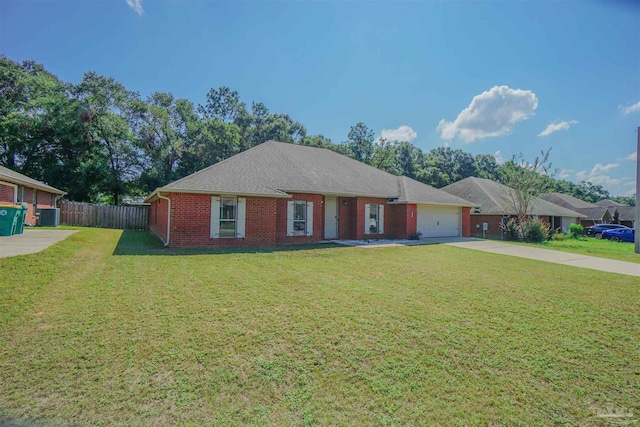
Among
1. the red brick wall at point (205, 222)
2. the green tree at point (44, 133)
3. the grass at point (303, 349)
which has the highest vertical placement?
the green tree at point (44, 133)

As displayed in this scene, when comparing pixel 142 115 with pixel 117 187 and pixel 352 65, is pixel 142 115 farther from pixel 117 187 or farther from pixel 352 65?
pixel 352 65

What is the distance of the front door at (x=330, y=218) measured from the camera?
Result: 1548cm

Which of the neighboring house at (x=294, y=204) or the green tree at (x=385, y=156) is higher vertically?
the green tree at (x=385, y=156)

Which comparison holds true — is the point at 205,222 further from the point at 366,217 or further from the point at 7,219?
the point at 366,217

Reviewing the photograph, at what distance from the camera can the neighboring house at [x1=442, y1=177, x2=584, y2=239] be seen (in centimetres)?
2253

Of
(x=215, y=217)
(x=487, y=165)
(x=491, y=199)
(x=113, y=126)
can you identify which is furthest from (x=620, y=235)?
(x=113, y=126)

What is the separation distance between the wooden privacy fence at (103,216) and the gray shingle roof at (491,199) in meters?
24.4

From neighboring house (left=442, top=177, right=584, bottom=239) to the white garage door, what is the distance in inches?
77.8

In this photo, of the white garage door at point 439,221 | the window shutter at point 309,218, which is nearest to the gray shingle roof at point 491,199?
the white garage door at point 439,221

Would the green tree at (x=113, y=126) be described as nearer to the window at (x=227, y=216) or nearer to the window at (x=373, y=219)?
the window at (x=227, y=216)

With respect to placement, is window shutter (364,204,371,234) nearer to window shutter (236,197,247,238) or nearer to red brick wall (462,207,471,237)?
window shutter (236,197,247,238)

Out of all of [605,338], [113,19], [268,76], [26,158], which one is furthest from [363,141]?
[605,338]

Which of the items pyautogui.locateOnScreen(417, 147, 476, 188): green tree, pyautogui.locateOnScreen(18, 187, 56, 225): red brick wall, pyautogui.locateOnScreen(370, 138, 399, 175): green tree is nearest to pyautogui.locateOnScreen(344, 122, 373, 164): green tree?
pyautogui.locateOnScreen(370, 138, 399, 175): green tree

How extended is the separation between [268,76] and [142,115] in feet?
51.2
